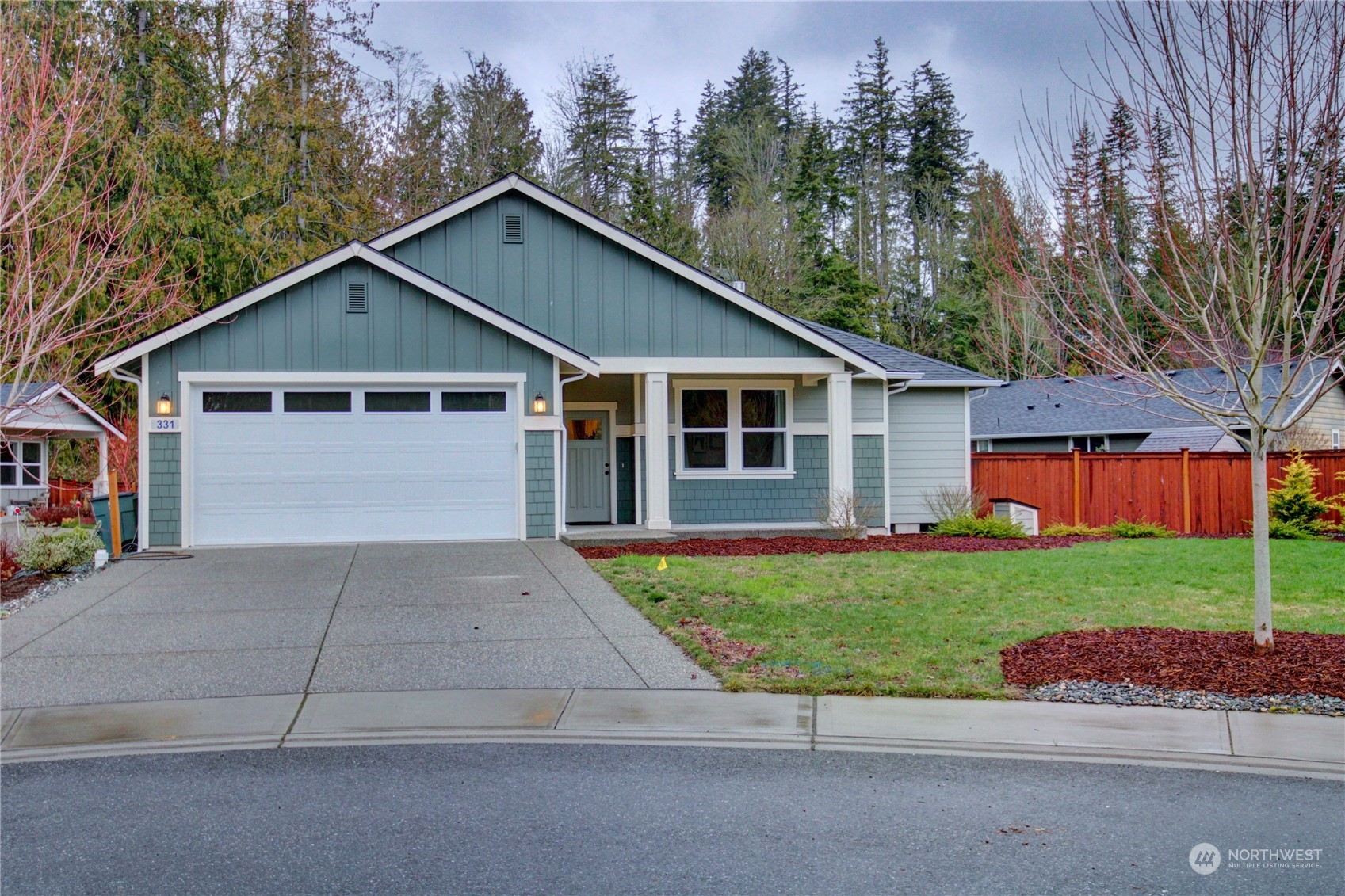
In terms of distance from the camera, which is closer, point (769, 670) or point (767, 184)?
point (769, 670)

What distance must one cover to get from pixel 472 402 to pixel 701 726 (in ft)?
31.1

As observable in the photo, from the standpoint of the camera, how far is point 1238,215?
708 cm

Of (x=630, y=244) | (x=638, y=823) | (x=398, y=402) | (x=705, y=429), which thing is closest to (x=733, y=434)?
(x=705, y=429)

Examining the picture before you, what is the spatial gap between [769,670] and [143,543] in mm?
10252

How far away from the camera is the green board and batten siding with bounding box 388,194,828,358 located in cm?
1605

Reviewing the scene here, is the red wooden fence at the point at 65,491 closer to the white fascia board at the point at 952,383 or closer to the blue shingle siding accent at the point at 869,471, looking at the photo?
the blue shingle siding accent at the point at 869,471

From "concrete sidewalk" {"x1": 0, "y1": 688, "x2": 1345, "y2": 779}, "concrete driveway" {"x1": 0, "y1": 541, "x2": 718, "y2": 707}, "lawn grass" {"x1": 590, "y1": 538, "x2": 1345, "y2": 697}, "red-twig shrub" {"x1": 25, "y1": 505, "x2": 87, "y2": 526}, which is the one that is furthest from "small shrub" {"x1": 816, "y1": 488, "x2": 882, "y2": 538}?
"red-twig shrub" {"x1": 25, "y1": 505, "x2": 87, "y2": 526}

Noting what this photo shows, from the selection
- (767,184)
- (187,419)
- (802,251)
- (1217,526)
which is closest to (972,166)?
(767,184)

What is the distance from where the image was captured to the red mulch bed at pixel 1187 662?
6641 mm

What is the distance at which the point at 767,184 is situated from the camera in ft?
128

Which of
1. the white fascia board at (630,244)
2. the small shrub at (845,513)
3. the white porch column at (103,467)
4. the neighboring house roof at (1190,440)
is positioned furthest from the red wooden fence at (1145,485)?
the white porch column at (103,467)

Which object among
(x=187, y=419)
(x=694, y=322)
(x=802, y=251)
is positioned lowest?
(x=187, y=419)

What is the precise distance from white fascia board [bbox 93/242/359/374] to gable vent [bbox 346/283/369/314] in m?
0.37

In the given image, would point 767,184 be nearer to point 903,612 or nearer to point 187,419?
point 187,419
